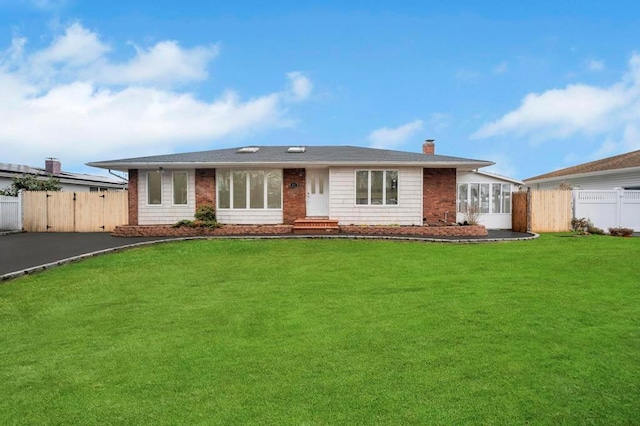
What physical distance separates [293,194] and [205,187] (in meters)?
3.90

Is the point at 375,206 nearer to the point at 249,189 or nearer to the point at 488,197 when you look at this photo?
the point at 249,189

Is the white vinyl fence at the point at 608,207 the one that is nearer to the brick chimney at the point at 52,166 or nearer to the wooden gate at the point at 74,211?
the wooden gate at the point at 74,211

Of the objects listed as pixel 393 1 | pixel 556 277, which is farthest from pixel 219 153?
→ pixel 556 277

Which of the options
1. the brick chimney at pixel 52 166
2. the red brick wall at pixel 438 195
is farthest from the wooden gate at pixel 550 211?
the brick chimney at pixel 52 166

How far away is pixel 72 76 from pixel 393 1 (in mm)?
13129

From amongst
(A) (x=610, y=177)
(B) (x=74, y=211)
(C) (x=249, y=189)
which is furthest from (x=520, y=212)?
(B) (x=74, y=211)

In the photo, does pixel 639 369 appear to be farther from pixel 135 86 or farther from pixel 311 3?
pixel 135 86

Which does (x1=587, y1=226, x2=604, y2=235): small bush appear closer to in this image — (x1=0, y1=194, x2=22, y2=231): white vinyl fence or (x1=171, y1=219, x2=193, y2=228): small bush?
(x1=171, y1=219, x2=193, y2=228): small bush

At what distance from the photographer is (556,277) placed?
830 centimetres

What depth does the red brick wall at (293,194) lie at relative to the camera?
17.9 meters

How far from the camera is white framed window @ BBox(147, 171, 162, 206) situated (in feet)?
59.9

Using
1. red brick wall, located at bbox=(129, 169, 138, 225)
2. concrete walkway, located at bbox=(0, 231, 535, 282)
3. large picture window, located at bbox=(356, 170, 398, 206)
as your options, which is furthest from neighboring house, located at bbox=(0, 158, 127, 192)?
large picture window, located at bbox=(356, 170, 398, 206)

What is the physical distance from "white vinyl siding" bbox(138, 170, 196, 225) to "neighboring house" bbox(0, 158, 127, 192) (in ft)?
31.0

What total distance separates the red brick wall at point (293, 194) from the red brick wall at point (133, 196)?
6603 mm
